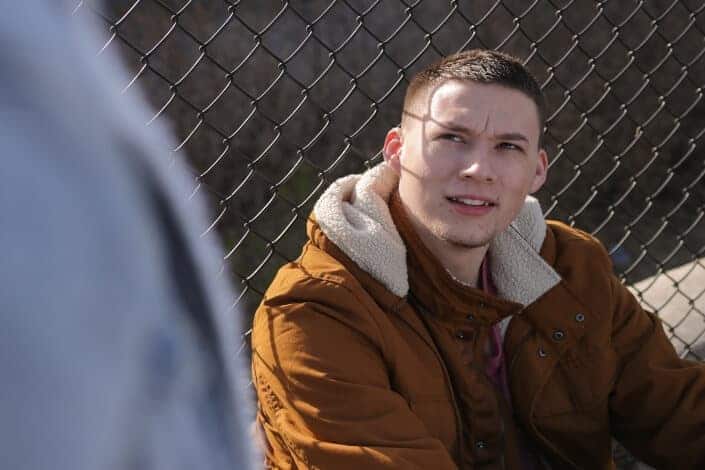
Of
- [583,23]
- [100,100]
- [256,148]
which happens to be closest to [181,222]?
[100,100]

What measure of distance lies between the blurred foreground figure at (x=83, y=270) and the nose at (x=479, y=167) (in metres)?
1.95

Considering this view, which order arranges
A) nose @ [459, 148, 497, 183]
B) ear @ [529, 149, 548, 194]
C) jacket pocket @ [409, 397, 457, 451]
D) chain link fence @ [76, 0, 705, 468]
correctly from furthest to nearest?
chain link fence @ [76, 0, 705, 468]
ear @ [529, 149, 548, 194]
nose @ [459, 148, 497, 183]
jacket pocket @ [409, 397, 457, 451]

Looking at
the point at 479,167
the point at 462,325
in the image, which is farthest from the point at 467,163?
the point at 462,325

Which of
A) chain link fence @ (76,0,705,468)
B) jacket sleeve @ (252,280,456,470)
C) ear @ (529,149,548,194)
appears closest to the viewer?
jacket sleeve @ (252,280,456,470)

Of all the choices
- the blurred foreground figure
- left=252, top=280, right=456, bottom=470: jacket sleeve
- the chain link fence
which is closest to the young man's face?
left=252, top=280, right=456, bottom=470: jacket sleeve

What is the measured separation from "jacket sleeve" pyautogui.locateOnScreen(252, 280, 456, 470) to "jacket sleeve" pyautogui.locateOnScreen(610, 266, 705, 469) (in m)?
0.68

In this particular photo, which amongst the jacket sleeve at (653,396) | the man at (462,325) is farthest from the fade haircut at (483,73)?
the jacket sleeve at (653,396)

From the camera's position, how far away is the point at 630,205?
5863 millimetres

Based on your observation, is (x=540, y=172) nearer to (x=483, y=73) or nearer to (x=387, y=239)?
(x=483, y=73)

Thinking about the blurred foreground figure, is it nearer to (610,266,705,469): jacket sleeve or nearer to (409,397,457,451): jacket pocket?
(409,397,457,451): jacket pocket

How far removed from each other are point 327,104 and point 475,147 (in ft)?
11.9

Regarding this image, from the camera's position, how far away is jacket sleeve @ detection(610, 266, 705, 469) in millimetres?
2561

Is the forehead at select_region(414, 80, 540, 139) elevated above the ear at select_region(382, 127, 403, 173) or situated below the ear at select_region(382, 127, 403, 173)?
above

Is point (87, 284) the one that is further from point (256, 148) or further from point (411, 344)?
point (256, 148)
